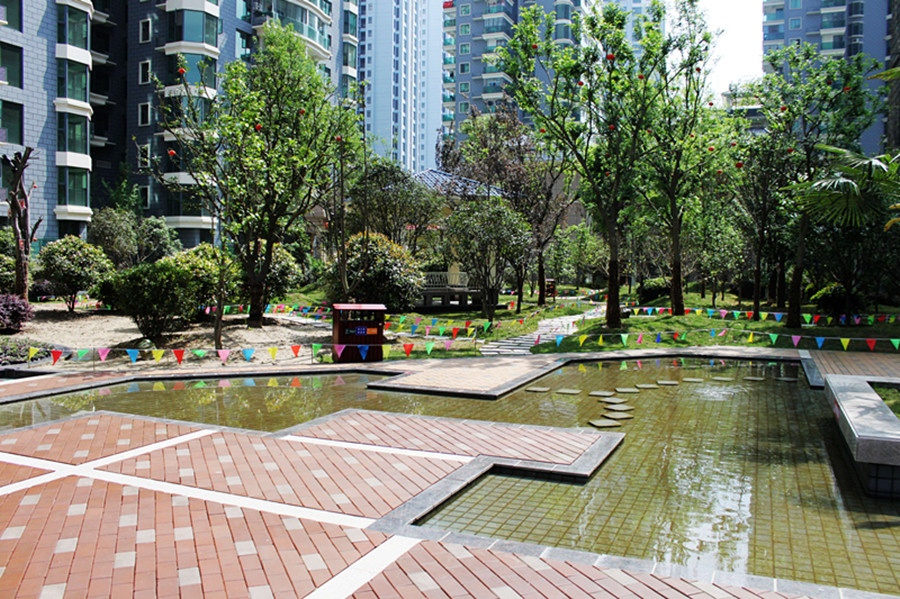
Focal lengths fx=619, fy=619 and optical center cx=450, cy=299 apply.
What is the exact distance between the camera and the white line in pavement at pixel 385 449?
26.8 feet

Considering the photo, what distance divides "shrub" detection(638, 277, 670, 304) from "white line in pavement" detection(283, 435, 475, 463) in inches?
1230

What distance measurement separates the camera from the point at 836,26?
75.4 metres

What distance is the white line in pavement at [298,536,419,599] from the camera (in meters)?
4.81

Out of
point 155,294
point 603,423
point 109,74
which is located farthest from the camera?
point 109,74

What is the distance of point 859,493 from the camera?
23.0ft

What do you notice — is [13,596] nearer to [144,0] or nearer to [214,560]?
[214,560]

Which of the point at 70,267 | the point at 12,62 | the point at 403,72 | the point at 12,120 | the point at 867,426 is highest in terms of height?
the point at 403,72

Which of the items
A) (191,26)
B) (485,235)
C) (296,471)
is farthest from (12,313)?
(191,26)

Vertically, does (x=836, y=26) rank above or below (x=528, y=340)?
above

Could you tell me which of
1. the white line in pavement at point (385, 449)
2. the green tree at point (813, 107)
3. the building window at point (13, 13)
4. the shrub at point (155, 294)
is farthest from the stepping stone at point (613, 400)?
the building window at point (13, 13)

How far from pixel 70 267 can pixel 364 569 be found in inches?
891

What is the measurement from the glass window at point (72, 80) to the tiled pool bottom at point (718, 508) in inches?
1568

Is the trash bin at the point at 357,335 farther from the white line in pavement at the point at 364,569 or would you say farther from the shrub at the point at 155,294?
the white line in pavement at the point at 364,569

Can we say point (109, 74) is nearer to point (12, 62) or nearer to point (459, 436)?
point (12, 62)
